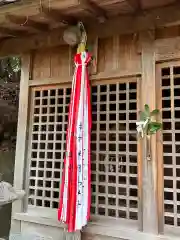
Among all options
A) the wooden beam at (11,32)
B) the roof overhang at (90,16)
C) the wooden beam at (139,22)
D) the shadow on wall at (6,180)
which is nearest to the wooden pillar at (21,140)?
the wooden beam at (11,32)

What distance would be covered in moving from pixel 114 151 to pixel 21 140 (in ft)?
5.61

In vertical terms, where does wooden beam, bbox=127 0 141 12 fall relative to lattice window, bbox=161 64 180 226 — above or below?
above

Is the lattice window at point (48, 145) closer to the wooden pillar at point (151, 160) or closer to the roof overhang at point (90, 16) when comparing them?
the roof overhang at point (90, 16)

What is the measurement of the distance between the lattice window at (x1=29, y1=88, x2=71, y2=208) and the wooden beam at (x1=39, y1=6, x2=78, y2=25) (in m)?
1.09

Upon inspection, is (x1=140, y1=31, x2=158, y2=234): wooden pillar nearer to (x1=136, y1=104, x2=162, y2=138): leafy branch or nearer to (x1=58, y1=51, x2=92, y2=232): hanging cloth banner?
(x1=136, y1=104, x2=162, y2=138): leafy branch

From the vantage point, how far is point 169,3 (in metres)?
3.79

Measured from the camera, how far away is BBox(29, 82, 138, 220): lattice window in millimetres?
4102

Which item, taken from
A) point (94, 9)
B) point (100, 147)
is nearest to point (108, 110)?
point (100, 147)

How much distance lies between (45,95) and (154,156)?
2189 mm

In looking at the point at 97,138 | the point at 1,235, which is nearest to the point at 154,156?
the point at 97,138

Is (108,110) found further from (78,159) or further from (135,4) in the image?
(135,4)

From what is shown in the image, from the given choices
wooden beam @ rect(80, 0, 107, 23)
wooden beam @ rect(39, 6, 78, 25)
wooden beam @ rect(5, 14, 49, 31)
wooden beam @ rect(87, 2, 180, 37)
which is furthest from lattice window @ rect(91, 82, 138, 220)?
wooden beam @ rect(5, 14, 49, 31)

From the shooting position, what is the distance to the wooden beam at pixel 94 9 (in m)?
3.74

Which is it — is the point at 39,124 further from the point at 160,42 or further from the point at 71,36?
the point at 160,42
